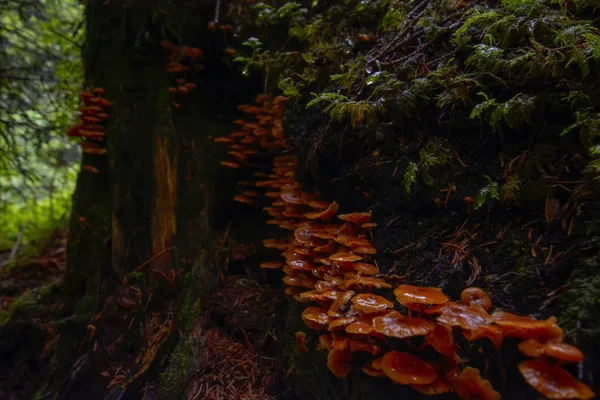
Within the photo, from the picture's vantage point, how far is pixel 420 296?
6.93ft

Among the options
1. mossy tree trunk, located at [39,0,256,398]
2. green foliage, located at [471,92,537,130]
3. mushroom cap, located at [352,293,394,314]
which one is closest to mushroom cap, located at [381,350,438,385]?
mushroom cap, located at [352,293,394,314]

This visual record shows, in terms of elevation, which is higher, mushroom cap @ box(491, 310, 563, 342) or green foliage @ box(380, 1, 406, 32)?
green foliage @ box(380, 1, 406, 32)

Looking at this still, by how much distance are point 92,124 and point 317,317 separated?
12.6 feet

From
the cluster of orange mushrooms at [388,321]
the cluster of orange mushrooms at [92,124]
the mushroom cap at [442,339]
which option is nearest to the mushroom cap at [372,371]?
the cluster of orange mushrooms at [388,321]

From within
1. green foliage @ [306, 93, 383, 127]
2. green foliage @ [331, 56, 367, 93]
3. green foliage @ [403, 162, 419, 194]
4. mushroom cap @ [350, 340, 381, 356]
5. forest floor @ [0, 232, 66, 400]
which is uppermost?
green foliage @ [331, 56, 367, 93]

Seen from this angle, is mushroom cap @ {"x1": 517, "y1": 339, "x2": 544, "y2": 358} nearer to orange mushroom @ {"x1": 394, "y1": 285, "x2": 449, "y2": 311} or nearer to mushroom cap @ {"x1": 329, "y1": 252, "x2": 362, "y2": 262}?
orange mushroom @ {"x1": 394, "y1": 285, "x2": 449, "y2": 311}

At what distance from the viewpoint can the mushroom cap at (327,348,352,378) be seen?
2533 millimetres

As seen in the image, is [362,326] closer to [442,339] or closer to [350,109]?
[442,339]

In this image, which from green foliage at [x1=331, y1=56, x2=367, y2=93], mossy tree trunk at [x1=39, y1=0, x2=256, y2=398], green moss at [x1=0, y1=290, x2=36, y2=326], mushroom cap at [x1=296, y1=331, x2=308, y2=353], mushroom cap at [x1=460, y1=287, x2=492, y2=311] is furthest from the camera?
green moss at [x1=0, y1=290, x2=36, y2=326]

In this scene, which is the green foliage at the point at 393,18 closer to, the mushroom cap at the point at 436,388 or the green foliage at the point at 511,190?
the green foliage at the point at 511,190

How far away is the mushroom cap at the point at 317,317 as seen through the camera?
255 centimetres

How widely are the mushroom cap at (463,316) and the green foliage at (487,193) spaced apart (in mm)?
781

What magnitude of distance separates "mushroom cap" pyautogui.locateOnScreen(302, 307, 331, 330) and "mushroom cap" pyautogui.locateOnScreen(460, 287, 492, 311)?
90cm

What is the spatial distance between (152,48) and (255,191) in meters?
2.35
